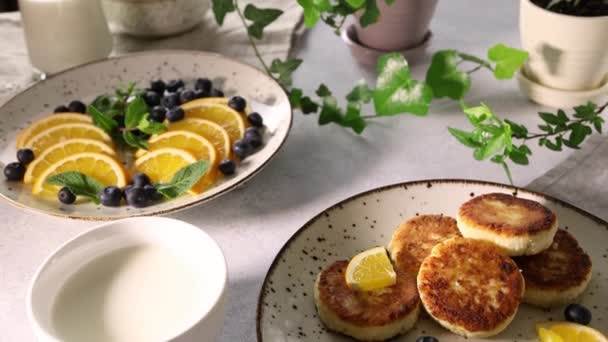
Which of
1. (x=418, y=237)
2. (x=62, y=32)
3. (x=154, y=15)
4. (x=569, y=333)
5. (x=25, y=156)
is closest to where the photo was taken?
(x=569, y=333)

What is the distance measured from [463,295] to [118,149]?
0.81m

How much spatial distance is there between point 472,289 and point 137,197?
1.99 ft

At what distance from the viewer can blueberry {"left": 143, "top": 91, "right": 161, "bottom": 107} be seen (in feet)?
5.36

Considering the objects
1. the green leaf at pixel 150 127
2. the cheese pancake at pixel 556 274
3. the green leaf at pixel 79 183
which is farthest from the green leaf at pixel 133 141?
the cheese pancake at pixel 556 274

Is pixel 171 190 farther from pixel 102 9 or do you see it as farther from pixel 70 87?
pixel 102 9

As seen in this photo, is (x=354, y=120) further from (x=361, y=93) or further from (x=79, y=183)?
(x=79, y=183)

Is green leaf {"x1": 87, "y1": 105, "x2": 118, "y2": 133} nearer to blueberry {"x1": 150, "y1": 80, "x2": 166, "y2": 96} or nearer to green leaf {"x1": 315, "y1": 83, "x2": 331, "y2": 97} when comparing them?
blueberry {"x1": 150, "y1": 80, "x2": 166, "y2": 96}

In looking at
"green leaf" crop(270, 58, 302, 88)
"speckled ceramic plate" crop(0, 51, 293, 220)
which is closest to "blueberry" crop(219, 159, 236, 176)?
"speckled ceramic plate" crop(0, 51, 293, 220)

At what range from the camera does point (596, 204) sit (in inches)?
52.9

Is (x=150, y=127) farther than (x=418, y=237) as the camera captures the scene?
Yes

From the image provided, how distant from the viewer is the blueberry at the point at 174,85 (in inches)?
66.4

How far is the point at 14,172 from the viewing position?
1.40 meters

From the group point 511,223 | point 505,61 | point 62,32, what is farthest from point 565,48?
point 62,32

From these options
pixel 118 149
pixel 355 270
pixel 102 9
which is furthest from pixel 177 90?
pixel 355 270
